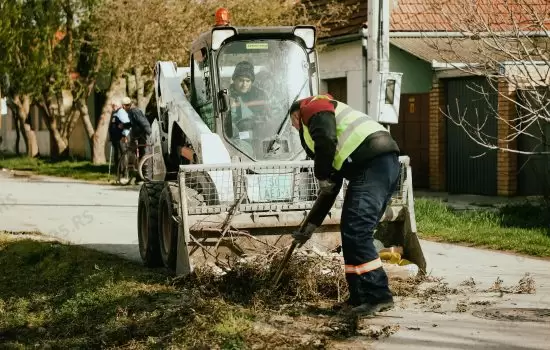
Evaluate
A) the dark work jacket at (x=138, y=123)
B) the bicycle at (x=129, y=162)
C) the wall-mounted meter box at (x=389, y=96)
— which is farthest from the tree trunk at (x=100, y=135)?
the wall-mounted meter box at (x=389, y=96)

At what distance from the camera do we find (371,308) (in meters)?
7.66

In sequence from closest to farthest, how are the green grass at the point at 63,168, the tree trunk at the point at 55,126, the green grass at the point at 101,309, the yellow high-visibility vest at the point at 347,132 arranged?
1. the green grass at the point at 101,309
2. the yellow high-visibility vest at the point at 347,132
3. the green grass at the point at 63,168
4. the tree trunk at the point at 55,126

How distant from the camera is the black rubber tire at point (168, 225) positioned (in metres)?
9.71

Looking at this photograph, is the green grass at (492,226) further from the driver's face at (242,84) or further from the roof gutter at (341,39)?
the roof gutter at (341,39)

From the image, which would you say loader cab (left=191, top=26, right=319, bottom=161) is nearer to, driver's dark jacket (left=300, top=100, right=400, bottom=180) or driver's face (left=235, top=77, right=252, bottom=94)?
driver's face (left=235, top=77, right=252, bottom=94)

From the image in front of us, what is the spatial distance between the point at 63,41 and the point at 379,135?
73.4ft

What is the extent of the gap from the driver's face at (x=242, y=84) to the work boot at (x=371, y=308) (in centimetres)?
347

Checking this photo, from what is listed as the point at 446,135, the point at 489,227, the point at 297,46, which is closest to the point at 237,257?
the point at 297,46

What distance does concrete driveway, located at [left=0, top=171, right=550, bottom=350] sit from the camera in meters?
6.87

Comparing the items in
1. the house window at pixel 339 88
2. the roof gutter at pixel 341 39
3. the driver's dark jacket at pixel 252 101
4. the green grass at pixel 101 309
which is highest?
the roof gutter at pixel 341 39

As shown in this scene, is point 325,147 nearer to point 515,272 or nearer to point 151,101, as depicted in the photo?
point 515,272

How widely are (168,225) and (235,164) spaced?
4.18ft

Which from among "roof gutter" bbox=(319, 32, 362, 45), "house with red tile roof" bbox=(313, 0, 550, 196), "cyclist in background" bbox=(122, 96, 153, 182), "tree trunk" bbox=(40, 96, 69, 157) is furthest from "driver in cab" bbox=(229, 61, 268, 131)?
"tree trunk" bbox=(40, 96, 69, 157)

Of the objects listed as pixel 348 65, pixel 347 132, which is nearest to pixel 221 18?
pixel 347 132
